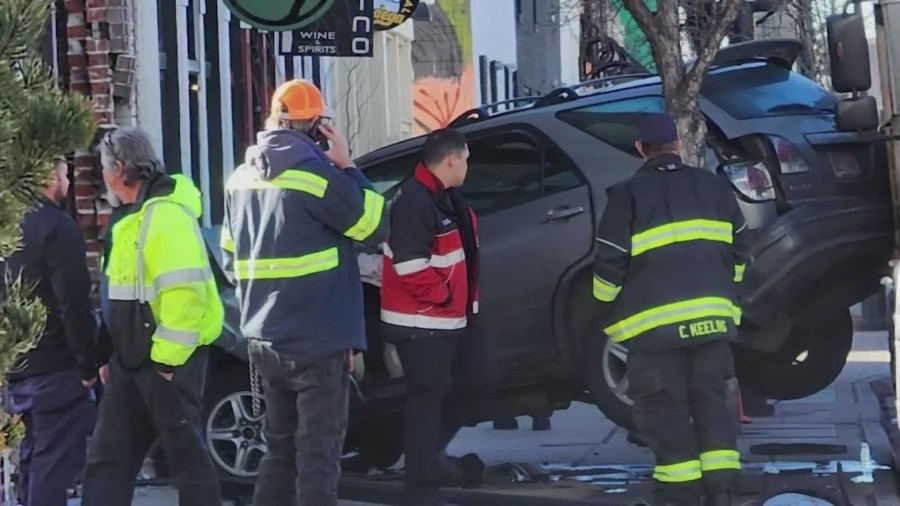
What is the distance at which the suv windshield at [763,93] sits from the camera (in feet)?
27.9

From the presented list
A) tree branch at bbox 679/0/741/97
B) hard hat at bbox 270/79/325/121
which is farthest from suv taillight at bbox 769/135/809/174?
hard hat at bbox 270/79/325/121

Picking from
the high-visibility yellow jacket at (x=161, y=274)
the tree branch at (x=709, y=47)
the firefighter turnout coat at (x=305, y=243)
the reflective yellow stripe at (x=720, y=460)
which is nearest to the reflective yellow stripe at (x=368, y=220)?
the firefighter turnout coat at (x=305, y=243)

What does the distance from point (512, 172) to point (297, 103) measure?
235 cm

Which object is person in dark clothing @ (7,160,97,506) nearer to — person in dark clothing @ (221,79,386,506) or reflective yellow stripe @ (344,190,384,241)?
person in dark clothing @ (221,79,386,506)

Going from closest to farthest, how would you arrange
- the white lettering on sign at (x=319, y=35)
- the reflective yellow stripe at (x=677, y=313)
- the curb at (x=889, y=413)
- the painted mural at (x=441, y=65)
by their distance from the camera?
the reflective yellow stripe at (x=677, y=313) < the curb at (x=889, y=413) < the white lettering on sign at (x=319, y=35) < the painted mural at (x=441, y=65)

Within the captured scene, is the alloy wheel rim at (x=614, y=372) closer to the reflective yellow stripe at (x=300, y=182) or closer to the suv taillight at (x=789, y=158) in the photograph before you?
the suv taillight at (x=789, y=158)

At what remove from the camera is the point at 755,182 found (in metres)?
8.14

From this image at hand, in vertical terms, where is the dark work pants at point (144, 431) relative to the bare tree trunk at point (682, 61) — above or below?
below

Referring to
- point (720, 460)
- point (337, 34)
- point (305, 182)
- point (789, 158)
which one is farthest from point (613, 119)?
point (337, 34)

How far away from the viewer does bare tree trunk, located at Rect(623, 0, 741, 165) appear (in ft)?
27.2

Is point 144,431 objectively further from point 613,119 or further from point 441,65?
point 441,65

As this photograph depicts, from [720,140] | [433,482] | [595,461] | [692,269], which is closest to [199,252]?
[433,482]

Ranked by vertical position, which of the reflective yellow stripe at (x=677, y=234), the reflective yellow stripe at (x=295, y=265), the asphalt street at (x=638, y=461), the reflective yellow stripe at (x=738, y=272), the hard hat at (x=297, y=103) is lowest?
the asphalt street at (x=638, y=461)

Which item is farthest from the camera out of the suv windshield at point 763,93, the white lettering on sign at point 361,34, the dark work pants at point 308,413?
the white lettering on sign at point 361,34
